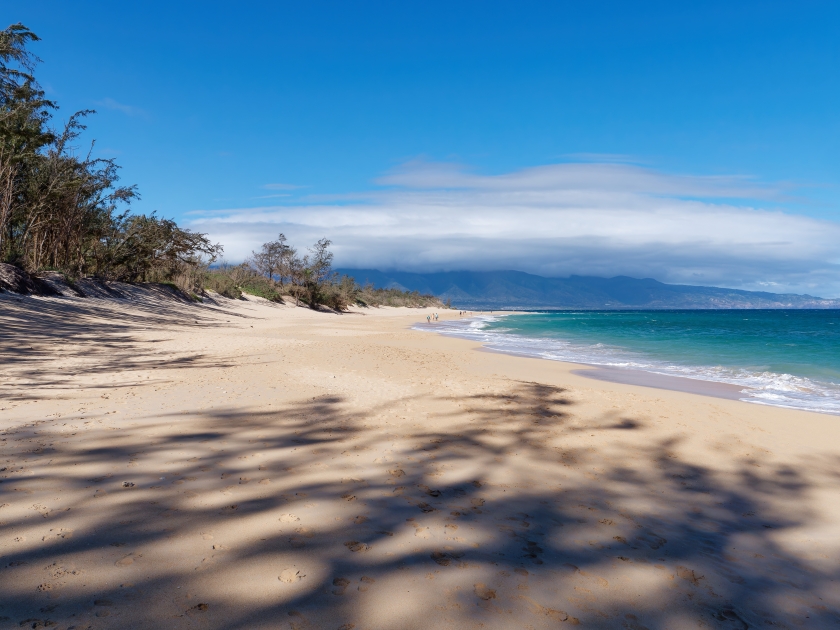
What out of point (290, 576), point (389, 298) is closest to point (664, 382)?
point (290, 576)

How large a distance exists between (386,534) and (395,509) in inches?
17.3

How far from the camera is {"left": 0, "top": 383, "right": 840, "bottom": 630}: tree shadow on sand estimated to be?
8.01ft

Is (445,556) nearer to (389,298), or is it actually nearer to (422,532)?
(422,532)

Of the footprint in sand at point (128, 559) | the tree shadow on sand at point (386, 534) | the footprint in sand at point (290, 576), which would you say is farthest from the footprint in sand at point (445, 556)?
the footprint in sand at point (128, 559)

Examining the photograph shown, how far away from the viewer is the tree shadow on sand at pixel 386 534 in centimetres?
244

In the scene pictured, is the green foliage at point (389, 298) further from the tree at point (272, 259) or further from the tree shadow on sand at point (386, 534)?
the tree shadow on sand at point (386, 534)

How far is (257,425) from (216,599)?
3.41 metres

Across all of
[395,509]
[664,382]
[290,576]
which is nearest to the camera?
[290,576]

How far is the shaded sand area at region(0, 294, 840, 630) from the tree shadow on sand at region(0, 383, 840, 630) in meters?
0.02

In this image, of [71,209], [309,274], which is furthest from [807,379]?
[309,274]

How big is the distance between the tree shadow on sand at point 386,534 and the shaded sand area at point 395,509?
0.02m

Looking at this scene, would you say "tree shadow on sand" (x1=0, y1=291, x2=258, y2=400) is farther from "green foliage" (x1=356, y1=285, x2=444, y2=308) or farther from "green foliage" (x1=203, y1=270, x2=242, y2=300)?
"green foliage" (x1=356, y1=285, x2=444, y2=308)

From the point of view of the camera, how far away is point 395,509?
3691 millimetres

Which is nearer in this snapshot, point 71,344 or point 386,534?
point 386,534
